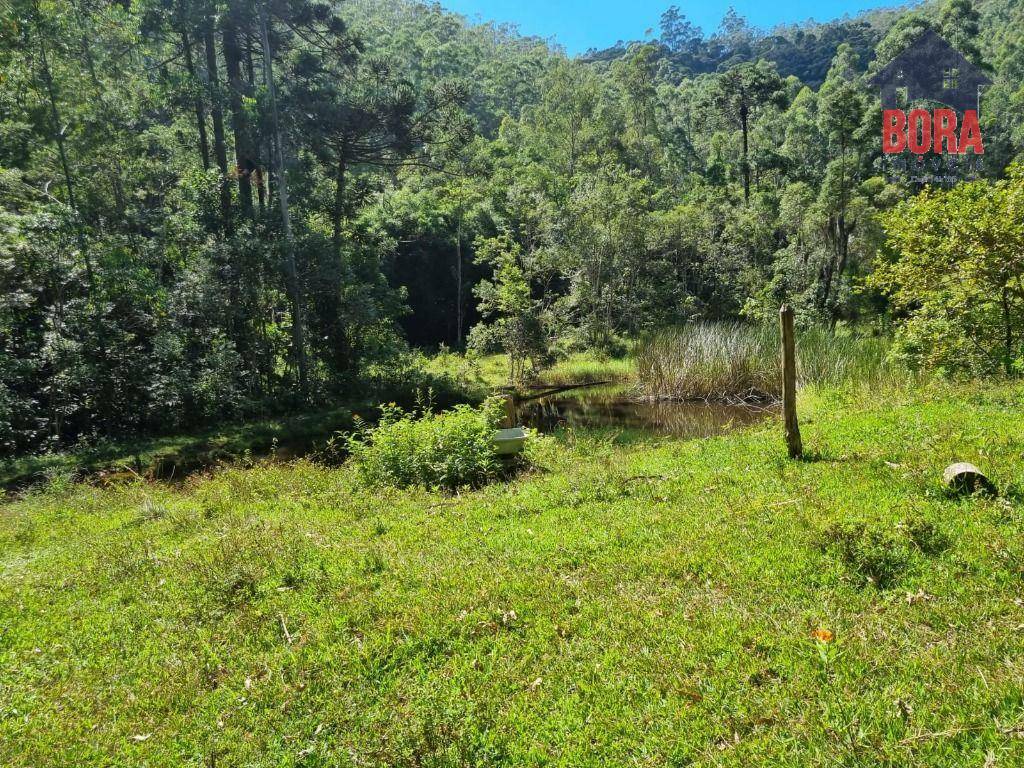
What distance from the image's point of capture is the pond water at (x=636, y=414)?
38.5 ft

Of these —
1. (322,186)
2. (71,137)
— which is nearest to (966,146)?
(322,186)

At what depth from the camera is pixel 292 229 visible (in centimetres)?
1572

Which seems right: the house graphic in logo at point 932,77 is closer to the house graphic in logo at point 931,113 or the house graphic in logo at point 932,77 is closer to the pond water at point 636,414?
the house graphic in logo at point 931,113

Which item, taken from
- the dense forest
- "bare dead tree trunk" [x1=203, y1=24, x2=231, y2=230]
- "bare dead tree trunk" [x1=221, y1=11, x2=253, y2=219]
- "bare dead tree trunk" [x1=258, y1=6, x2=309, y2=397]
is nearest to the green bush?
the dense forest

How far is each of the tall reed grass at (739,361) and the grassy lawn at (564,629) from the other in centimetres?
689

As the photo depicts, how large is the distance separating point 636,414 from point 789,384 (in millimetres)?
7940

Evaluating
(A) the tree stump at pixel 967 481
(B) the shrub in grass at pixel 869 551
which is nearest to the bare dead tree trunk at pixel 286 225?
(B) the shrub in grass at pixel 869 551

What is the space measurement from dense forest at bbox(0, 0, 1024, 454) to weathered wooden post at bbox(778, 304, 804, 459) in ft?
17.2

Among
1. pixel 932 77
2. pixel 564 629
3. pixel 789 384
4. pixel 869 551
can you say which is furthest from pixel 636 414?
pixel 932 77

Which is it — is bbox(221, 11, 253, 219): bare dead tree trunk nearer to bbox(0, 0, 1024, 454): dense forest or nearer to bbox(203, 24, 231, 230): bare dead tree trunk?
bbox(0, 0, 1024, 454): dense forest

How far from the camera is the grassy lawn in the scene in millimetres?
2541

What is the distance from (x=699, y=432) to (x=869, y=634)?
320 inches

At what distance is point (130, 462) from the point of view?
33.7 feet

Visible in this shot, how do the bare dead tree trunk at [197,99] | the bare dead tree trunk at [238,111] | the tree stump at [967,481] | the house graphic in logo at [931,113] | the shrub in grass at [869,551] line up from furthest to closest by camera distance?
the house graphic in logo at [931,113] < the bare dead tree trunk at [238,111] < the bare dead tree trunk at [197,99] < the tree stump at [967,481] < the shrub in grass at [869,551]
